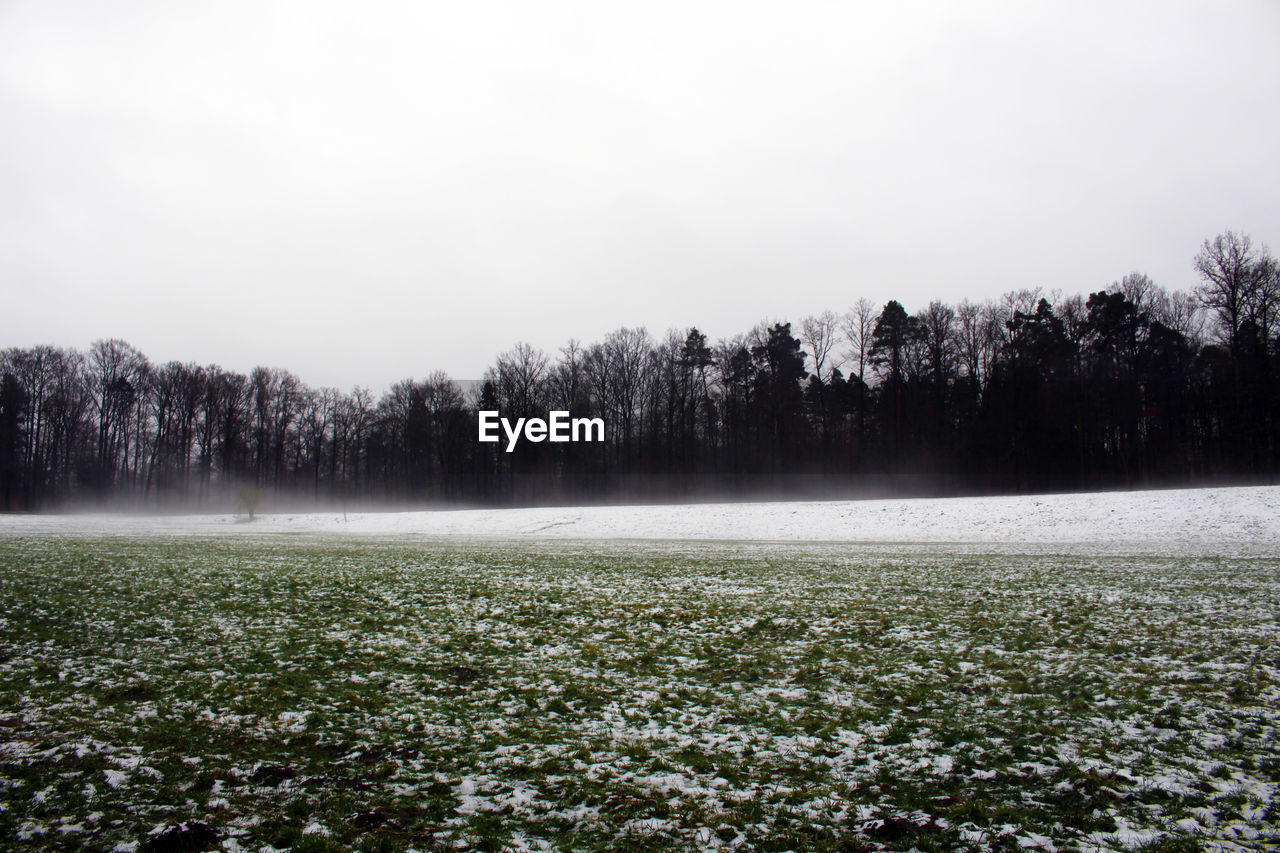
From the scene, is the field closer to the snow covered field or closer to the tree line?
the snow covered field

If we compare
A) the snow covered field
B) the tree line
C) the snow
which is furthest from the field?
the tree line

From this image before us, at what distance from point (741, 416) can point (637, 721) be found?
61.1 meters

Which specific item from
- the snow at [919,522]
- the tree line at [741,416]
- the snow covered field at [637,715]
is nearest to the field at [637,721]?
the snow covered field at [637,715]

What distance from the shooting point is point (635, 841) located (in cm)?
359

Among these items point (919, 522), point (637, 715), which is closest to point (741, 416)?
point (919, 522)

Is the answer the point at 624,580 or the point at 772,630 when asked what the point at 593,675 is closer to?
the point at 772,630

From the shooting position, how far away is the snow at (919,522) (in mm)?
25891

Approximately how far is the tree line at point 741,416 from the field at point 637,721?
4730cm

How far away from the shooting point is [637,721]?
552 centimetres

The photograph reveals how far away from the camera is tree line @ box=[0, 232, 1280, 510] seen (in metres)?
50.6

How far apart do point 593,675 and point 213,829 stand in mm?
3764

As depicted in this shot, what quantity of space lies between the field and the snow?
57.2ft

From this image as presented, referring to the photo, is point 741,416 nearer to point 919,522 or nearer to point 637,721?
point 919,522

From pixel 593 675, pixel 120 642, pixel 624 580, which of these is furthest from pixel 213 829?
pixel 624 580
